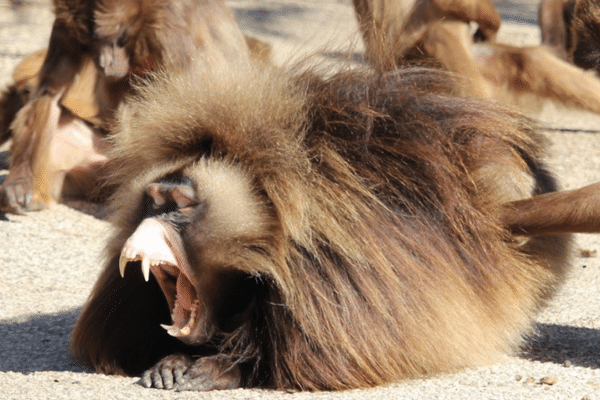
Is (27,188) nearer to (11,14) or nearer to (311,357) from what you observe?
(311,357)

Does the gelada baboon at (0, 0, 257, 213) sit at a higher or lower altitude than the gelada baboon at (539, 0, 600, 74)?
lower

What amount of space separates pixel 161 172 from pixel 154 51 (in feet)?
7.77

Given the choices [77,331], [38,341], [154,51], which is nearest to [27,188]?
[154,51]

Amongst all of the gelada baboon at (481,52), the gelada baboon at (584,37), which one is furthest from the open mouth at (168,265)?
the gelada baboon at (481,52)

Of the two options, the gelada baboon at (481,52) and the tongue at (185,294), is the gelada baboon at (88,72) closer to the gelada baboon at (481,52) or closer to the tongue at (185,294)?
the gelada baboon at (481,52)

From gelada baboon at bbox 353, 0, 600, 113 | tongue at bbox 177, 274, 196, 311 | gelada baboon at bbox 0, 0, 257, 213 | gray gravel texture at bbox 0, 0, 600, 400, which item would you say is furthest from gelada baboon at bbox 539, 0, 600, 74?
tongue at bbox 177, 274, 196, 311

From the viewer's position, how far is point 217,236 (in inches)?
90.7

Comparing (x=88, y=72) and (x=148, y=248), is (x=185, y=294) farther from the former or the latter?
(x=88, y=72)

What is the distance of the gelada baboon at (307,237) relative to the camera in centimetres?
228

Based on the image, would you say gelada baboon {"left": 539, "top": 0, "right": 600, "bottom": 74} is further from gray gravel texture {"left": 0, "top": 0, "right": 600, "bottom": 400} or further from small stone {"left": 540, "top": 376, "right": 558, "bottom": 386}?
small stone {"left": 540, "top": 376, "right": 558, "bottom": 386}

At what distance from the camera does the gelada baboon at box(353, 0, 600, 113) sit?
467 centimetres

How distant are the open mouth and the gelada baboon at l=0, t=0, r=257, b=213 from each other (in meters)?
2.22

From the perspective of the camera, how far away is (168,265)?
231 centimetres

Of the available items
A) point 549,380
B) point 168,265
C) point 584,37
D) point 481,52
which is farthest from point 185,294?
point 481,52
